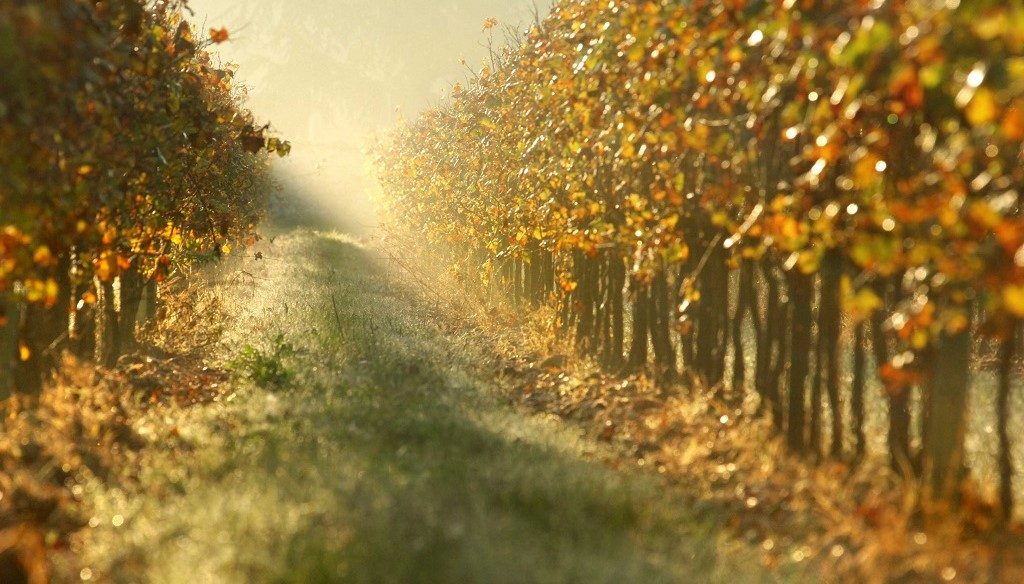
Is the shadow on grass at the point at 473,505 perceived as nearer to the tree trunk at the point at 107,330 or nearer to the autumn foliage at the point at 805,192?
the autumn foliage at the point at 805,192

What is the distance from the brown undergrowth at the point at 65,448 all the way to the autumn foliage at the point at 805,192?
447 centimetres

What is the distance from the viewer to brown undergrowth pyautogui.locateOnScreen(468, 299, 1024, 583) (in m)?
5.53

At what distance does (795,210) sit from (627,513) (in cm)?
217

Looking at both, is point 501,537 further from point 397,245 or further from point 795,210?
point 397,245

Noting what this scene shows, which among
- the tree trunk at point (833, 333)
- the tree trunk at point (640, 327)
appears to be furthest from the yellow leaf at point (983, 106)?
the tree trunk at point (640, 327)

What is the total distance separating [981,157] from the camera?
5.72 metres

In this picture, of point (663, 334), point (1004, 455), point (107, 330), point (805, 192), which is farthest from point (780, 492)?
point (107, 330)

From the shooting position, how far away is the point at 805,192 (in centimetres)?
689

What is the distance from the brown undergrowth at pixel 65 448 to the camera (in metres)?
6.21

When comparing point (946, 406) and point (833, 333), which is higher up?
point (833, 333)

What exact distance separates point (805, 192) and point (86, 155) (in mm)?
5186

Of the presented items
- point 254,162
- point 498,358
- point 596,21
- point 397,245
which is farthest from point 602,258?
point 397,245

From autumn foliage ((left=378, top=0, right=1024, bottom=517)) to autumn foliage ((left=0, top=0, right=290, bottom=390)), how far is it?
3.88 meters

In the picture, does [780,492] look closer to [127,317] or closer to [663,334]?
[663,334]
